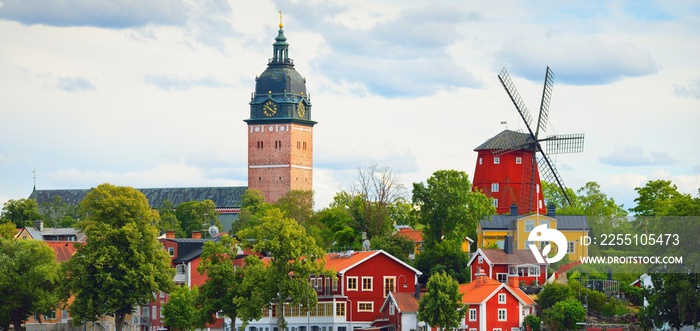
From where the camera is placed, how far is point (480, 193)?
419ft

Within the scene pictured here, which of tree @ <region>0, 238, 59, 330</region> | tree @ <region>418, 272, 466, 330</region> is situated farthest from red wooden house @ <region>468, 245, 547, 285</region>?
tree @ <region>0, 238, 59, 330</region>

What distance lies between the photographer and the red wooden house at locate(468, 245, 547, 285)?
11288cm

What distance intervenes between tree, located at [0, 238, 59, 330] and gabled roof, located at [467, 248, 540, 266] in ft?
104

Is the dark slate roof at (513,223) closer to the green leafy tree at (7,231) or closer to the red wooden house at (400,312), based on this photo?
the red wooden house at (400,312)

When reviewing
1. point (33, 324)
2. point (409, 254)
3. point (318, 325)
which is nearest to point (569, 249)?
point (409, 254)

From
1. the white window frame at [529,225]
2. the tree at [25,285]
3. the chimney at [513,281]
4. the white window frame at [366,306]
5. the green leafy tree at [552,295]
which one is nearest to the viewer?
the green leafy tree at [552,295]

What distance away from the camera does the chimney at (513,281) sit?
10934cm

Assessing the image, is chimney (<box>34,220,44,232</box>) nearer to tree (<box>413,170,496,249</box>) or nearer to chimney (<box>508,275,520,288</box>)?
tree (<box>413,170,496,249</box>)

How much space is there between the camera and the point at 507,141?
5330 inches

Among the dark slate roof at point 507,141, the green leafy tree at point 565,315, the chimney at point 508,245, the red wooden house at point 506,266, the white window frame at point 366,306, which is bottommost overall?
the green leafy tree at point 565,315

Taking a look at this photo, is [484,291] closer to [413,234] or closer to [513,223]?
[513,223]

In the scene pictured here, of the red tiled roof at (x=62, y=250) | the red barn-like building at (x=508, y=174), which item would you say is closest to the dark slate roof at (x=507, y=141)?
the red barn-like building at (x=508, y=174)

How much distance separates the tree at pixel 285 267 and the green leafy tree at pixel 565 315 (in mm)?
14564

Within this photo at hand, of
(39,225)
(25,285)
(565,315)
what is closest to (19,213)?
(39,225)
